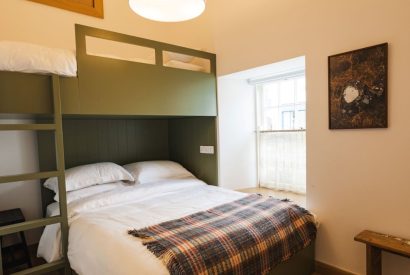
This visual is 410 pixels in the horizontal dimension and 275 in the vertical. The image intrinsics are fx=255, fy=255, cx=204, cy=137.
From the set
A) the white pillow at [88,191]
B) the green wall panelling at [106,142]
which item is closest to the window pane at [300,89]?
the green wall panelling at [106,142]

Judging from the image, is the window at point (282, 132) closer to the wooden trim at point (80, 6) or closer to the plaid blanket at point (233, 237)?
the plaid blanket at point (233, 237)

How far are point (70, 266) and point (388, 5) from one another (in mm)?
2749

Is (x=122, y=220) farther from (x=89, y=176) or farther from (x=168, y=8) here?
(x=168, y=8)

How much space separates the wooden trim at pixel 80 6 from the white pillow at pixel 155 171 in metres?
1.78

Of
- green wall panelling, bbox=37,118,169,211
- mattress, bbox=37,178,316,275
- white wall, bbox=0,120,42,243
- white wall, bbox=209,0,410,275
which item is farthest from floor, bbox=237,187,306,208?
white wall, bbox=0,120,42,243

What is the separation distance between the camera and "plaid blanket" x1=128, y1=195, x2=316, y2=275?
1319mm

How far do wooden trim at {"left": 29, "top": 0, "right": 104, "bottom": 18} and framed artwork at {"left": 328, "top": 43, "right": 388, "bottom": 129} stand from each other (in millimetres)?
2538

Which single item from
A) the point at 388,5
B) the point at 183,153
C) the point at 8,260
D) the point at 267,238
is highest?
the point at 388,5

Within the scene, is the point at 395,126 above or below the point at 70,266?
above

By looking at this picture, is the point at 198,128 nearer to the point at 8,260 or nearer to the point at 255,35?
the point at 255,35

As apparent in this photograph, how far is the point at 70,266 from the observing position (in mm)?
1767

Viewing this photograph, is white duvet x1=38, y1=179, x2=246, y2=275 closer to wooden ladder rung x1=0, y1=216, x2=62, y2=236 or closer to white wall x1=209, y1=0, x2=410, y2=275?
wooden ladder rung x1=0, y1=216, x2=62, y2=236

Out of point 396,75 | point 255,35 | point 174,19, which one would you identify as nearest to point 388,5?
point 396,75

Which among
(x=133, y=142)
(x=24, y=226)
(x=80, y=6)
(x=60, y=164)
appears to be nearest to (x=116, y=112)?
(x=60, y=164)
